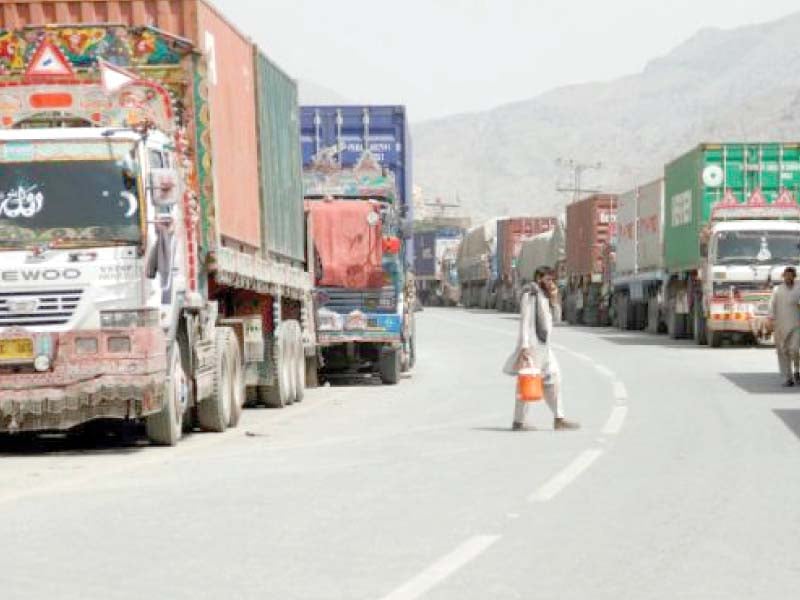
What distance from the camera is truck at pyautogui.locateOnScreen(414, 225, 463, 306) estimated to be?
10119cm

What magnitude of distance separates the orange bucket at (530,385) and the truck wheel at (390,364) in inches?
353

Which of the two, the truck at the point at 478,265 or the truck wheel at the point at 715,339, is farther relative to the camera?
the truck at the point at 478,265

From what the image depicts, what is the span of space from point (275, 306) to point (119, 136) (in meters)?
6.39

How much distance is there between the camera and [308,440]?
16547mm

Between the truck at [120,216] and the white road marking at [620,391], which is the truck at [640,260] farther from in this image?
the truck at [120,216]

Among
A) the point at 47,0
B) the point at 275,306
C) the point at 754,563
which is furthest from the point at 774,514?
the point at 275,306

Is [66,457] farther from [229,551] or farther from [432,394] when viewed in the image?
[432,394]

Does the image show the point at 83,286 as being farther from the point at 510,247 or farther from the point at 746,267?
the point at 510,247

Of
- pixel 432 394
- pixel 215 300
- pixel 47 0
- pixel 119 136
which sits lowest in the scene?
pixel 432 394

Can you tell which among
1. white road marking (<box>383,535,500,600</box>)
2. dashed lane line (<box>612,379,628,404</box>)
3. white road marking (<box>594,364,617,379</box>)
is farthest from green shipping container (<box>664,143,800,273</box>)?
white road marking (<box>383,535,500,600</box>)

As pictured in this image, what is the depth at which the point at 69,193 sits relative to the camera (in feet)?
49.1

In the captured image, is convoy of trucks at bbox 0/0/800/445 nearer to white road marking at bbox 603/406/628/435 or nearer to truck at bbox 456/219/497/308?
white road marking at bbox 603/406/628/435

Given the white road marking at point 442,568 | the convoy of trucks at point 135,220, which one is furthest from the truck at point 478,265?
the white road marking at point 442,568

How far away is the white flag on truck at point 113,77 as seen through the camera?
50.6 feet
